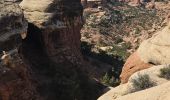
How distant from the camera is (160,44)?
1262 inches

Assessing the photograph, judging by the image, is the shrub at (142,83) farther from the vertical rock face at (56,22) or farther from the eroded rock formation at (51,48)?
the vertical rock face at (56,22)

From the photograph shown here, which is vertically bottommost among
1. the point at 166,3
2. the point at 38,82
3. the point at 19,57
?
the point at 166,3

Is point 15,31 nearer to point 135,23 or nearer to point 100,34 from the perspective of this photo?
point 100,34

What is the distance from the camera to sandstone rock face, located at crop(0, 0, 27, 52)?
33.2 m

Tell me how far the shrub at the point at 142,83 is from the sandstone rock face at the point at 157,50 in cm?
640

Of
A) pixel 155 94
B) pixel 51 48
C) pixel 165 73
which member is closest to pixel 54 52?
pixel 51 48

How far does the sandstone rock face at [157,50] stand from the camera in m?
30.9

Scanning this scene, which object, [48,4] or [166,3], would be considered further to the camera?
[166,3]

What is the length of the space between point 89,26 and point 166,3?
205 feet

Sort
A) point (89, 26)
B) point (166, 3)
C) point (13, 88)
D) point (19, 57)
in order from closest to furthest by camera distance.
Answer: point (13, 88) → point (19, 57) → point (89, 26) → point (166, 3)

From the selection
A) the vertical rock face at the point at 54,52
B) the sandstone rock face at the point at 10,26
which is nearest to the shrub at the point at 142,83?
the sandstone rock face at the point at 10,26

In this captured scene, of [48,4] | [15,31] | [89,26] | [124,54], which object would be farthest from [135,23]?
[15,31]

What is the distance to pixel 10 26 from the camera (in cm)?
3416

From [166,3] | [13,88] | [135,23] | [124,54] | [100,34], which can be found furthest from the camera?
[166,3]
